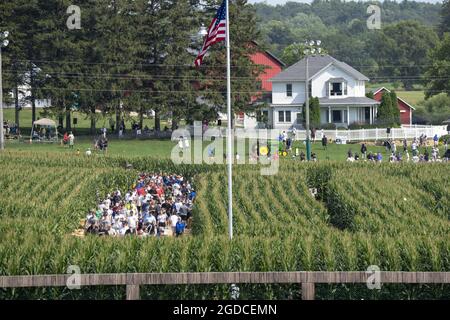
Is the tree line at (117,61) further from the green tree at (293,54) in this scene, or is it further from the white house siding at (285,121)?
the green tree at (293,54)

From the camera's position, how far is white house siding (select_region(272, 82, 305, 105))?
83562 mm

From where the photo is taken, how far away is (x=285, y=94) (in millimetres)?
84188

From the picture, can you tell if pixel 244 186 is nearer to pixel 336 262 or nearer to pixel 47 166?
pixel 47 166

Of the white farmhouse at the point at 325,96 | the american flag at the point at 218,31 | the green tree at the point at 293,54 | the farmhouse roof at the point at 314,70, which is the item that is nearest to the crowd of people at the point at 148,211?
the american flag at the point at 218,31

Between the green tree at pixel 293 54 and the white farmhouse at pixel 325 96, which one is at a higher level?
the green tree at pixel 293 54

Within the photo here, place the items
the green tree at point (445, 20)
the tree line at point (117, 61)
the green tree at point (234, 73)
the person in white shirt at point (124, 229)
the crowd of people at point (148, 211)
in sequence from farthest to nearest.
Answer: the green tree at point (445, 20), the green tree at point (234, 73), the tree line at point (117, 61), the crowd of people at point (148, 211), the person in white shirt at point (124, 229)

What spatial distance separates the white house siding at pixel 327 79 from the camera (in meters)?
82.8

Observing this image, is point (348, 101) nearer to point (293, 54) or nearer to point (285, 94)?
point (285, 94)

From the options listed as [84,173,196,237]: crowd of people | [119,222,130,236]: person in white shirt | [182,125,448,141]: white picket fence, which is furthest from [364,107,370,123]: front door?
[119,222,130,236]: person in white shirt

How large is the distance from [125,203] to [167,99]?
3442 centimetres

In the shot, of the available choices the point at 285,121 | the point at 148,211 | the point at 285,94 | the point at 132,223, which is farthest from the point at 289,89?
the point at 132,223

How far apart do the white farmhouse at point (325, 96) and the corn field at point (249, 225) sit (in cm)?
3147

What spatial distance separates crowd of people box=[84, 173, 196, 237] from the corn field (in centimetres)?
84

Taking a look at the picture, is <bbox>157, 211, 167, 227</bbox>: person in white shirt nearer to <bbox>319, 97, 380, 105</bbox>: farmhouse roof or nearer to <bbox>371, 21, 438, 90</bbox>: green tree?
<bbox>319, 97, 380, 105</bbox>: farmhouse roof
